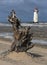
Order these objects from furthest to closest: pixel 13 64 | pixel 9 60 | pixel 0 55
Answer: pixel 0 55, pixel 9 60, pixel 13 64

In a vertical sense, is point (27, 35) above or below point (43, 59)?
above

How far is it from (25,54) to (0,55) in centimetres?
113

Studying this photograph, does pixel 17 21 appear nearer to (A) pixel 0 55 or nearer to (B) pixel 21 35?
(B) pixel 21 35

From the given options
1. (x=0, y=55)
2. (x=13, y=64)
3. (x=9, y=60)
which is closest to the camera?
(x=13, y=64)

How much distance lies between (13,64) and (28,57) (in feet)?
4.28

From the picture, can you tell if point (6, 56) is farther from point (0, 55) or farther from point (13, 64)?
point (13, 64)

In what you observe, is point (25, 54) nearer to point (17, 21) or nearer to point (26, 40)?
point (26, 40)

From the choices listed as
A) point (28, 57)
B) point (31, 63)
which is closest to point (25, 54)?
point (28, 57)

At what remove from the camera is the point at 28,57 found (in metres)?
12.7

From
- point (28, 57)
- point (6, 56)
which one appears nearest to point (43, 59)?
point (28, 57)

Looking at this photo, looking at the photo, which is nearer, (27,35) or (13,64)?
(13,64)

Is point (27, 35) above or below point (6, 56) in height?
above

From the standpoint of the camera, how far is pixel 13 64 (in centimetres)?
1150

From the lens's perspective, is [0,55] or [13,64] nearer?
[13,64]
